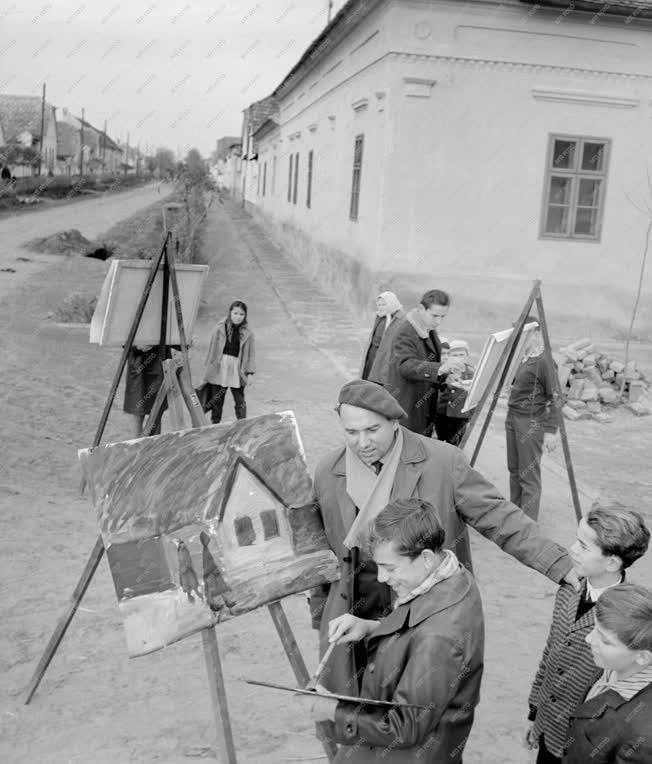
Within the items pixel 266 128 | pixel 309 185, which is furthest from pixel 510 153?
pixel 266 128

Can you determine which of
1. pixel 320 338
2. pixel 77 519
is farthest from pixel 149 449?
pixel 320 338

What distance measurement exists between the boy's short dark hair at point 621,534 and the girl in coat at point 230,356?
5687 mm

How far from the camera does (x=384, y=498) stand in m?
3.13

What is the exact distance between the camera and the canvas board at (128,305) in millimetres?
6156

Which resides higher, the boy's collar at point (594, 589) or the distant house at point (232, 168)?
the distant house at point (232, 168)

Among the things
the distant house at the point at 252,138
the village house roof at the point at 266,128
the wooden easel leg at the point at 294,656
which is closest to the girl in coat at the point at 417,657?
the wooden easel leg at the point at 294,656

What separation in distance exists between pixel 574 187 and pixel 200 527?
12935 millimetres

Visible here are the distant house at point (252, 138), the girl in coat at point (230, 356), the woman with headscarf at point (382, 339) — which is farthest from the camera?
the distant house at point (252, 138)

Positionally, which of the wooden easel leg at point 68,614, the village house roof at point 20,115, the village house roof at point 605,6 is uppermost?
the village house roof at point 20,115

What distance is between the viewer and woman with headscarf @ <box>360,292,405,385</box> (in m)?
6.93

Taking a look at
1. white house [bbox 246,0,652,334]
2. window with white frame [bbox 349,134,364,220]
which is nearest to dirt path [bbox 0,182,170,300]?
window with white frame [bbox 349,134,364,220]

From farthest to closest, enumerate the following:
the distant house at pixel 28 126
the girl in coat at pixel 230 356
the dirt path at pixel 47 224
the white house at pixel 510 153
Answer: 1. the distant house at pixel 28 126
2. the dirt path at pixel 47 224
3. the white house at pixel 510 153
4. the girl in coat at pixel 230 356

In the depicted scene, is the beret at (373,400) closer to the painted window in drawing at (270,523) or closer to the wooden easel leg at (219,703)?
the painted window in drawing at (270,523)

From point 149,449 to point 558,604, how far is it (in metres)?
1.66
